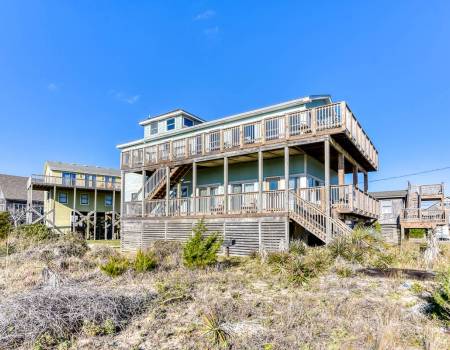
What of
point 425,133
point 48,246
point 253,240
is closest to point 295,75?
point 425,133

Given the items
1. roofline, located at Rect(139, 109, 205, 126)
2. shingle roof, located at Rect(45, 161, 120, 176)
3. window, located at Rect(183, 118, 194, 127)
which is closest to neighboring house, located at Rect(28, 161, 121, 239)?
shingle roof, located at Rect(45, 161, 120, 176)

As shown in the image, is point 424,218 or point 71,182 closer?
point 424,218

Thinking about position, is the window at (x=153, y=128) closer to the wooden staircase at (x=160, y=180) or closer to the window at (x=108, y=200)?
the wooden staircase at (x=160, y=180)

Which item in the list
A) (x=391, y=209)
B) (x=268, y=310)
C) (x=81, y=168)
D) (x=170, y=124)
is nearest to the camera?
(x=268, y=310)

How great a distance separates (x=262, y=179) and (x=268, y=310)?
34.0 feet

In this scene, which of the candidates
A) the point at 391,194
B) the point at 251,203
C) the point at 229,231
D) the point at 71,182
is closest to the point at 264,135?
the point at 251,203

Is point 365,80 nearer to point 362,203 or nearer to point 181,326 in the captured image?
point 362,203

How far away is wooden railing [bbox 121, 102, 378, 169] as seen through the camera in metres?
14.1

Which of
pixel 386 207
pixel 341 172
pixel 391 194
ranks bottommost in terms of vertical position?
pixel 386 207

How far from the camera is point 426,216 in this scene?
893 inches

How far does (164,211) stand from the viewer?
19.7 m

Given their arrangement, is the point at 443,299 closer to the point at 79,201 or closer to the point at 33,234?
the point at 33,234

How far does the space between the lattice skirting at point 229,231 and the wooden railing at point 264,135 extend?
155 inches

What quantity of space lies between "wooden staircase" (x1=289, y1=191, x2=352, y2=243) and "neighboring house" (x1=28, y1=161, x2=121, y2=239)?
2519cm
